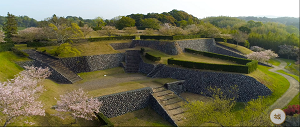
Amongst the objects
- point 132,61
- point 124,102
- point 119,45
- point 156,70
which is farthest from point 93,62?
point 124,102

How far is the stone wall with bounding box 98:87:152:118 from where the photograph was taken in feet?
59.5

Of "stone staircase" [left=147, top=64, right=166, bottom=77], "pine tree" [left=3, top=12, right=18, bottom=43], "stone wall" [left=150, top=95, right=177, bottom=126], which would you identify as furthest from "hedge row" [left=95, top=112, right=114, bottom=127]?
"pine tree" [left=3, top=12, right=18, bottom=43]

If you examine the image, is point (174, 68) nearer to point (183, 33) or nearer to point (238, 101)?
point (238, 101)

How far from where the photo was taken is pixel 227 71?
2298cm

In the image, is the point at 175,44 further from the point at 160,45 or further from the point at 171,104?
the point at 171,104

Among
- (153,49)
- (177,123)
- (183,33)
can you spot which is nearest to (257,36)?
(183,33)

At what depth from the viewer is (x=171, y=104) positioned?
19500mm

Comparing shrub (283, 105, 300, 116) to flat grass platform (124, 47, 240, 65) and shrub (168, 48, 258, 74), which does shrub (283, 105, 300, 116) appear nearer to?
shrub (168, 48, 258, 74)

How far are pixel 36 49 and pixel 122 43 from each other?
17.4 metres

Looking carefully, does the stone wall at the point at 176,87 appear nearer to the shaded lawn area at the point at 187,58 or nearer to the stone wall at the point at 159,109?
the stone wall at the point at 159,109

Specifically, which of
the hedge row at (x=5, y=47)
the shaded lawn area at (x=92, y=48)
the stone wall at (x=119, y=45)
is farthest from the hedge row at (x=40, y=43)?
the stone wall at (x=119, y=45)

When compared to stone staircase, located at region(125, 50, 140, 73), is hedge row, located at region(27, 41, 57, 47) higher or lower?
higher

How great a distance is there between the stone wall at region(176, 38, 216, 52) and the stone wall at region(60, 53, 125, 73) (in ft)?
44.4

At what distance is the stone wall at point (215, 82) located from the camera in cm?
2091
